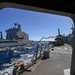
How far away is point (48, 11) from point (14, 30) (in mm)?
48809

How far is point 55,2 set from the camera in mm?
3176

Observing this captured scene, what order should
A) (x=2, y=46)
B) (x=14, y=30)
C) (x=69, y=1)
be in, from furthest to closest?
(x=14, y=30)
(x=2, y=46)
(x=69, y=1)

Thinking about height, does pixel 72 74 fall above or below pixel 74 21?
below

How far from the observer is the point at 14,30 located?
5159 centimetres

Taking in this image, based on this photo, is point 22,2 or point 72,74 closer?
point 22,2

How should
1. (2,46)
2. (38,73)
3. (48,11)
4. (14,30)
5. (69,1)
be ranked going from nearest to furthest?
1. (69,1)
2. (48,11)
3. (38,73)
4. (2,46)
5. (14,30)

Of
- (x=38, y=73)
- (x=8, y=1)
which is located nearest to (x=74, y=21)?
(x=8, y=1)

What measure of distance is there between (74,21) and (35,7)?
123 centimetres

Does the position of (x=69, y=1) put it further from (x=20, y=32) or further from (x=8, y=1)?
(x=20, y=32)

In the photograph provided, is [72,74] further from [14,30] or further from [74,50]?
[14,30]

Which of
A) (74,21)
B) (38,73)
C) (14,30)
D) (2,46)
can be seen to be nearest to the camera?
(74,21)

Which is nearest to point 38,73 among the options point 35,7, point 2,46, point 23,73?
point 23,73

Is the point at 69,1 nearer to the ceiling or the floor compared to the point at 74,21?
nearer to the ceiling

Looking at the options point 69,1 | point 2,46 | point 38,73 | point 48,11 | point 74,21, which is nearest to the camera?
point 69,1
